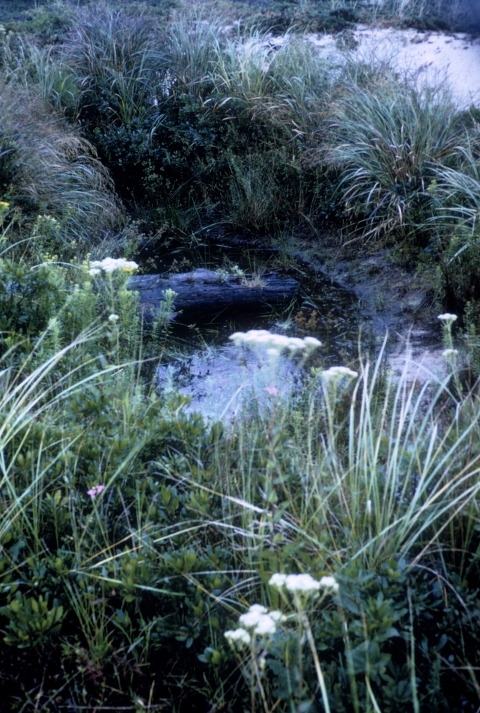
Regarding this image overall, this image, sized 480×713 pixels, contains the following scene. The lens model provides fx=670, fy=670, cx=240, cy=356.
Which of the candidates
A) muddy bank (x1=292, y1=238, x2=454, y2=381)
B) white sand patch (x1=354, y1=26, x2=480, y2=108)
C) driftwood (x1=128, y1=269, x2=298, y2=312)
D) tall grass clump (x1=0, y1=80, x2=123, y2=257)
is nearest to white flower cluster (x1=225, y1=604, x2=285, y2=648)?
muddy bank (x1=292, y1=238, x2=454, y2=381)

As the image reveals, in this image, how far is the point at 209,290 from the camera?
17.6 feet

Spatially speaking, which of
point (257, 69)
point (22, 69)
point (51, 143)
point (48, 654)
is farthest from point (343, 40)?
point (48, 654)

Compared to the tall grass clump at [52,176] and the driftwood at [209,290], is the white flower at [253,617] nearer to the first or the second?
the driftwood at [209,290]

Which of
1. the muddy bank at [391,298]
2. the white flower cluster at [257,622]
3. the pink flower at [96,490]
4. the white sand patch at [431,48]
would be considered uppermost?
the white sand patch at [431,48]

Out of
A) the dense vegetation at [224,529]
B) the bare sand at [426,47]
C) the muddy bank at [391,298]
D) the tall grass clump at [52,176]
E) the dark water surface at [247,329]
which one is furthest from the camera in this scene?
the bare sand at [426,47]

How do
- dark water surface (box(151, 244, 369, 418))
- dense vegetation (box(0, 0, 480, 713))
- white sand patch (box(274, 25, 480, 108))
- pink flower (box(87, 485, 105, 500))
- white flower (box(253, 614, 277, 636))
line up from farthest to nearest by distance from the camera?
1. white sand patch (box(274, 25, 480, 108))
2. dark water surface (box(151, 244, 369, 418))
3. pink flower (box(87, 485, 105, 500))
4. dense vegetation (box(0, 0, 480, 713))
5. white flower (box(253, 614, 277, 636))

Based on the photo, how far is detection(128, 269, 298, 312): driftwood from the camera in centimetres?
527

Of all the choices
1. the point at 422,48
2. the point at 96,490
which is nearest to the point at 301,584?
the point at 96,490

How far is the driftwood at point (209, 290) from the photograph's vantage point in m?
5.27

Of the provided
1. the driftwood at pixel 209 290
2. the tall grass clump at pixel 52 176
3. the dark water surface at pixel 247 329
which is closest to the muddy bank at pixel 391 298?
the dark water surface at pixel 247 329

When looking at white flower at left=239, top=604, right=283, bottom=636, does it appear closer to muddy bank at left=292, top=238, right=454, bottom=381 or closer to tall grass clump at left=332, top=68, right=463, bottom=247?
muddy bank at left=292, top=238, right=454, bottom=381

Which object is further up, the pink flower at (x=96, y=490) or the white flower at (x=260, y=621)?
the white flower at (x=260, y=621)

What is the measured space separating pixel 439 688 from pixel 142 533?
954 millimetres

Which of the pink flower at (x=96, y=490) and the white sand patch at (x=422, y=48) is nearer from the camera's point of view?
the pink flower at (x=96, y=490)
